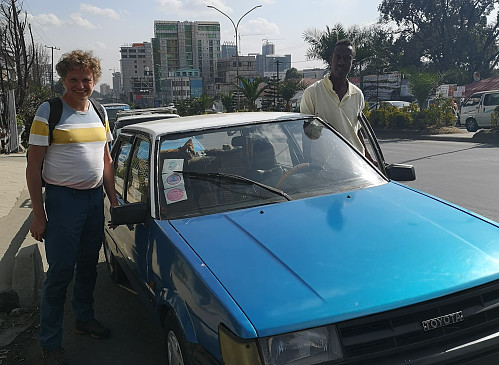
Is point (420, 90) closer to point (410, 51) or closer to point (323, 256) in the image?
point (323, 256)

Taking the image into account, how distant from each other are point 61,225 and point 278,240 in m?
1.54

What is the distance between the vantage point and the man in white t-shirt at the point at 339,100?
410 centimetres

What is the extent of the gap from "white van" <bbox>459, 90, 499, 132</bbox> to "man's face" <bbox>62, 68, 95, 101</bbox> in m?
20.0

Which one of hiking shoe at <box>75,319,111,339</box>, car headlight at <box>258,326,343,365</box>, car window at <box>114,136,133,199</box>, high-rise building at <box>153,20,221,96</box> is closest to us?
car headlight at <box>258,326,343,365</box>

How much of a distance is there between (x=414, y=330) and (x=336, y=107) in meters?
2.53

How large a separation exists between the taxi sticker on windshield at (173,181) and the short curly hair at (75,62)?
2.74 ft

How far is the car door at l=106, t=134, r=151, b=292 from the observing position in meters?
3.07

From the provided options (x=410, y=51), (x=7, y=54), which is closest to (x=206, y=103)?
(x=7, y=54)

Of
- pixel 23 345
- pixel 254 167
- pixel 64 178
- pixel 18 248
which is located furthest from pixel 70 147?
pixel 18 248

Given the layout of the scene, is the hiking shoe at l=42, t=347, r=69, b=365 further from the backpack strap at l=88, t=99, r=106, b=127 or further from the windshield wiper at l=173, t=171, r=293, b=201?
the backpack strap at l=88, t=99, r=106, b=127

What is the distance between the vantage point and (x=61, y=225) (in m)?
3.11

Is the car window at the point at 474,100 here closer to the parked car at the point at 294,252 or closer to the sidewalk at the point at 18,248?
the sidewalk at the point at 18,248

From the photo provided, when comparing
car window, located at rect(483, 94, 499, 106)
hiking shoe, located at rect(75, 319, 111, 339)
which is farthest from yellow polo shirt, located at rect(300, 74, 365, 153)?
car window, located at rect(483, 94, 499, 106)

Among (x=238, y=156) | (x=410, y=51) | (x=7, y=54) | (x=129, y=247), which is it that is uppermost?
(x=410, y=51)
